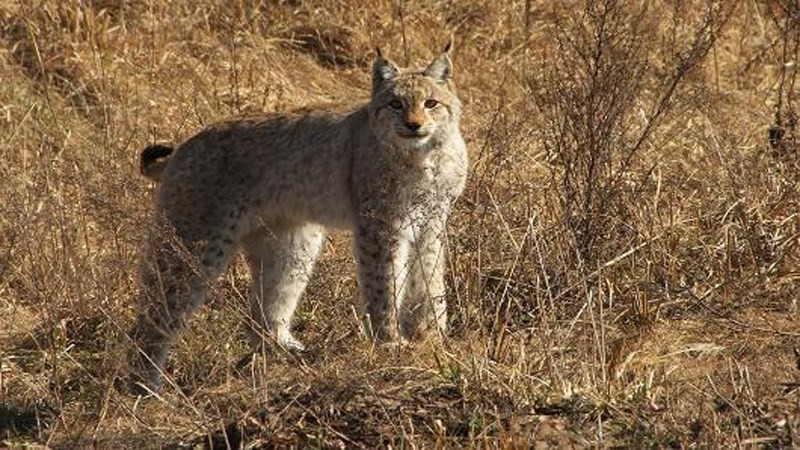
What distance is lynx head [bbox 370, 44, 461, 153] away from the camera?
7.73 metres

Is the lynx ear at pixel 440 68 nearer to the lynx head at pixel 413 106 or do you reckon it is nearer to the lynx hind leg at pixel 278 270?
the lynx head at pixel 413 106

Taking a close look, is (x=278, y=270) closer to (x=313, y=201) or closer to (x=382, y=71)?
(x=313, y=201)

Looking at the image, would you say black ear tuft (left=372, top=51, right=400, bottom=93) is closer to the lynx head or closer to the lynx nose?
the lynx head

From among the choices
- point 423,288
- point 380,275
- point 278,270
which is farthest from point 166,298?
point 423,288

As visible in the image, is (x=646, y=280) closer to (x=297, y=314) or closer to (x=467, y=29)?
(x=297, y=314)

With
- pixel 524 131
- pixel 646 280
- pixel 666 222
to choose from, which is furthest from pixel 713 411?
pixel 524 131

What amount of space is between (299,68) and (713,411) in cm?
614

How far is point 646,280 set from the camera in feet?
Result: 26.3

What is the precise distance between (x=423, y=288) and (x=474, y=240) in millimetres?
373

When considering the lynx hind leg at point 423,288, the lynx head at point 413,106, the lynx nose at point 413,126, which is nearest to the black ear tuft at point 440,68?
the lynx head at point 413,106

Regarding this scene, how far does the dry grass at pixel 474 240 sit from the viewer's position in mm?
6234

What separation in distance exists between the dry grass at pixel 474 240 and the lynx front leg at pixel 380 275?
16 centimetres

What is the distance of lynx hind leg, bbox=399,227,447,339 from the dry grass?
0.11m

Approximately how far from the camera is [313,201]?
26.5ft
